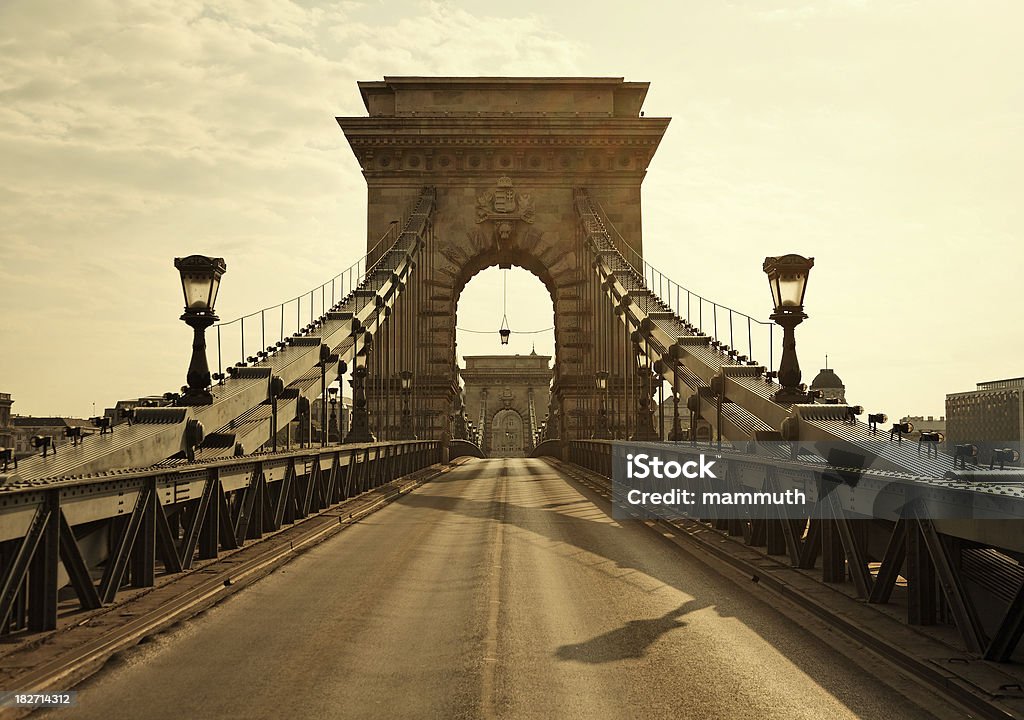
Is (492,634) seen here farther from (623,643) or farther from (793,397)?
(793,397)

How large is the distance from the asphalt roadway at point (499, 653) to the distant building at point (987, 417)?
3499 mm

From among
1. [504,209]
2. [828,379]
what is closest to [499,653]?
[828,379]

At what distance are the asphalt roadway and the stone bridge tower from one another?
4991cm

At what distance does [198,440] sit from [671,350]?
47.2 feet

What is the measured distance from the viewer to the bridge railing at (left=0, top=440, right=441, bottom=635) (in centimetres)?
892

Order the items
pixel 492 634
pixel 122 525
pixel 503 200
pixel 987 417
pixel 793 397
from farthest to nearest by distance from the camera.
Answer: pixel 503 200 → pixel 793 397 → pixel 987 417 → pixel 122 525 → pixel 492 634

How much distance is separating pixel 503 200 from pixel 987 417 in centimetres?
5262

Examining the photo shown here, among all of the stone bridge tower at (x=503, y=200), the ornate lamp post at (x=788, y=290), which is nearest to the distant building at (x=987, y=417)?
the ornate lamp post at (x=788, y=290)

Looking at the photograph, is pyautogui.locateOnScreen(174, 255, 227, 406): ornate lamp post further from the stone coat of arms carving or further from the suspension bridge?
the stone coat of arms carving

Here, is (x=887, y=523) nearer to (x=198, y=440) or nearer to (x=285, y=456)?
(x=198, y=440)

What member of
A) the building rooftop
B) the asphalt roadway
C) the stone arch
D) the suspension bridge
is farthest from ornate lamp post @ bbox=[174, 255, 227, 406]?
the stone arch

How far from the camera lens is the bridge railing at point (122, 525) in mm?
8922

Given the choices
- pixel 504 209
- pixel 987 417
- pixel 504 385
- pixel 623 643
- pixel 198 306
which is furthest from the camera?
pixel 504 385

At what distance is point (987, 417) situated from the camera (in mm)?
13820
